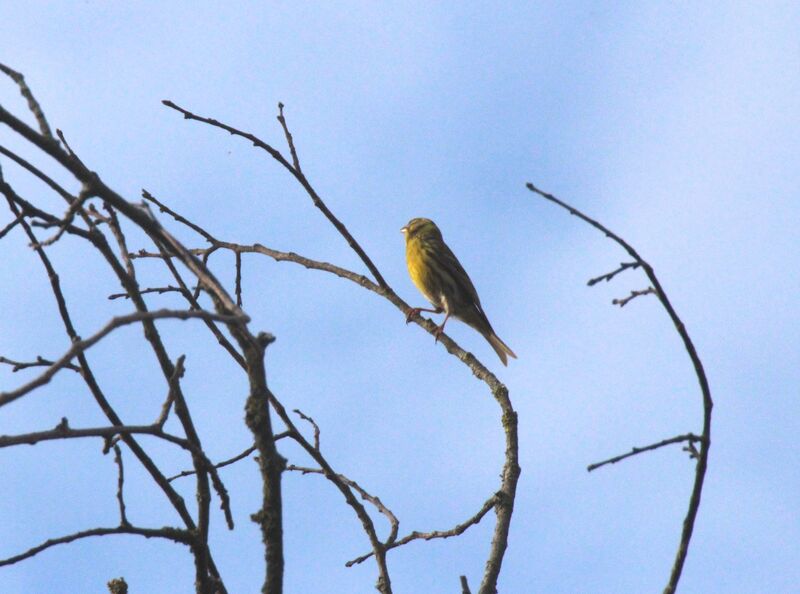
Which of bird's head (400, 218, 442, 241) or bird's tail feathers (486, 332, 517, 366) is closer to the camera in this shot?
bird's tail feathers (486, 332, 517, 366)

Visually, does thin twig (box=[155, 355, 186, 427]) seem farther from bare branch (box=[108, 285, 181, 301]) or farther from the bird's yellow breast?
the bird's yellow breast

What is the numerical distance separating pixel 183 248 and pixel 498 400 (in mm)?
2364

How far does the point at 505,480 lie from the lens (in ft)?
12.1

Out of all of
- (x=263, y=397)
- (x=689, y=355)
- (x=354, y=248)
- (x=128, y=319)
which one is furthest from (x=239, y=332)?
(x=354, y=248)

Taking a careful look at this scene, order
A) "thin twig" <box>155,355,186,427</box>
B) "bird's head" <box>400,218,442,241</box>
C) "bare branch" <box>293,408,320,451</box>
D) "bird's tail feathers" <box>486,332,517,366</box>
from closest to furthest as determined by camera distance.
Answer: "thin twig" <box>155,355,186,427</box> → "bare branch" <box>293,408,320,451</box> → "bird's tail feathers" <box>486,332,517,366</box> → "bird's head" <box>400,218,442,241</box>

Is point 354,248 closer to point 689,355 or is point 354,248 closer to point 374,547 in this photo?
point 374,547

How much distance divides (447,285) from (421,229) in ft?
5.89

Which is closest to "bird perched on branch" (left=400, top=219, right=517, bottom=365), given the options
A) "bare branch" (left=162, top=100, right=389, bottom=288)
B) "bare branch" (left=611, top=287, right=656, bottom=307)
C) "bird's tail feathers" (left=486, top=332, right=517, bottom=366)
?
"bird's tail feathers" (left=486, top=332, right=517, bottom=366)

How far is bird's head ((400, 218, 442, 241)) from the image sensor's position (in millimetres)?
11298

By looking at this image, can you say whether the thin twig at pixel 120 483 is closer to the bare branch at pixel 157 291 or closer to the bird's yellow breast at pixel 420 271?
the bare branch at pixel 157 291

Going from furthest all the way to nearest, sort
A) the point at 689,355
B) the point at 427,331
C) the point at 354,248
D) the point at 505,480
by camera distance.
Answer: the point at 427,331 < the point at 354,248 < the point at 505,480 < the point at 689,355

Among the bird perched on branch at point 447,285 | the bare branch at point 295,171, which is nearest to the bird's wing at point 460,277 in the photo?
the bird perched on branch at point 447,285

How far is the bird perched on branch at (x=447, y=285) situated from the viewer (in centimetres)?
973

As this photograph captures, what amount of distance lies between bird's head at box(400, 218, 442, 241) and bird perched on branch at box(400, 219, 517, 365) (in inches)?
12.7
